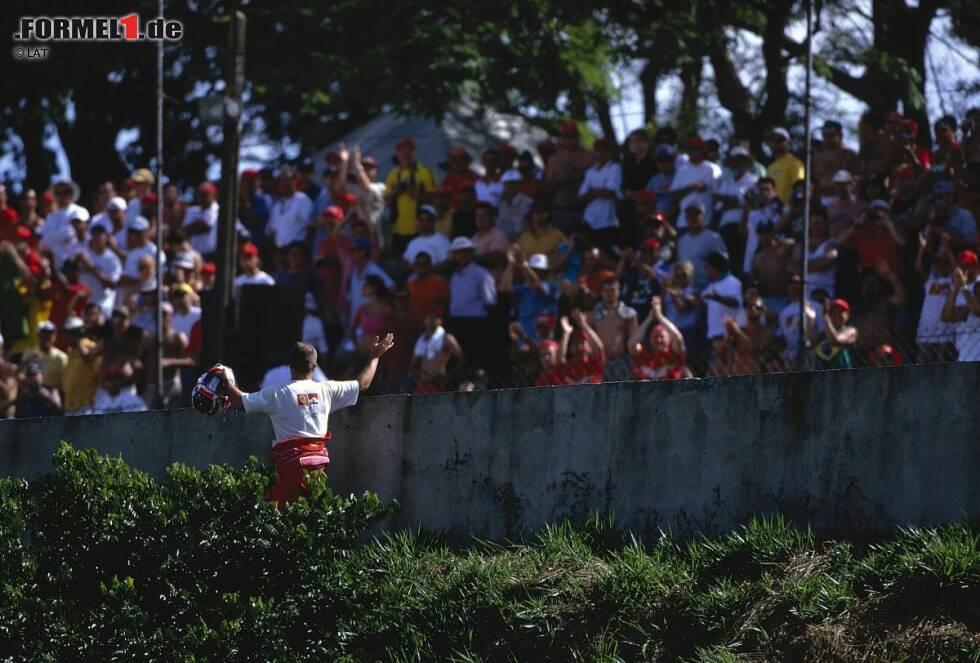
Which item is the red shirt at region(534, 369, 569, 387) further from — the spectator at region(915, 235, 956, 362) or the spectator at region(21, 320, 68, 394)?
the spectator at region(21, 320, 68, 394)

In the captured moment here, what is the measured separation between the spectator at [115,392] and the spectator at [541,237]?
148 inches

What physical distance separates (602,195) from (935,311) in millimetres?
4205

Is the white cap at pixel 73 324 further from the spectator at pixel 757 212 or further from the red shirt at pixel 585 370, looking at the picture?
the spectator at pixel 757 212

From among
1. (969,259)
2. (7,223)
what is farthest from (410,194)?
(969,259)

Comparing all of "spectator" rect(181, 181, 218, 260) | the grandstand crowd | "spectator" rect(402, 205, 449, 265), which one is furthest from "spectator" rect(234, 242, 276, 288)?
"spectator" rect(181, 181, 218, 260)

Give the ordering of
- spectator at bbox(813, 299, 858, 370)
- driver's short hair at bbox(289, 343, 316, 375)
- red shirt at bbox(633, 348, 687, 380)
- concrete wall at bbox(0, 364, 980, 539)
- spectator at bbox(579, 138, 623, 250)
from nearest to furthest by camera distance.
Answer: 1. concrete wall at bbox(0, 364, 980, 539)
2. driver's short hair at bbox(289, 343, 316, 375)
3. spectator at bbox(813, 299, 858, 370)
4. red shirt at bbox(633, 348, 687, 380)
5. spectator at bbox(579, 138, 623, 250)

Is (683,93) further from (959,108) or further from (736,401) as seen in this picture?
(736,401)

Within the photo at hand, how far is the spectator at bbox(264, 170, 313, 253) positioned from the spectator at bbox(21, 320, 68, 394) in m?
2.58

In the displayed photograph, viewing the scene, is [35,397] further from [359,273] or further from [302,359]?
[302,359]

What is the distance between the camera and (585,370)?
526 inches

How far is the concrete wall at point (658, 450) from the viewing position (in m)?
9.71

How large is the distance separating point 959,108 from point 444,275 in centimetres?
496

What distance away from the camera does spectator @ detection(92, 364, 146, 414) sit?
15.6 metres

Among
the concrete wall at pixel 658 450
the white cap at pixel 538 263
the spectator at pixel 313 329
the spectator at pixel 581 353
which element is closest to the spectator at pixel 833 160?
the white cap at pixel 538 263
